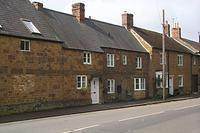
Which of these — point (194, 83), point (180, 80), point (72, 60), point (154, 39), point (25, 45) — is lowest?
point (194, 83)

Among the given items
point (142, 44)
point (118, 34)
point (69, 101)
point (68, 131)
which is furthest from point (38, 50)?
point (142, 44)

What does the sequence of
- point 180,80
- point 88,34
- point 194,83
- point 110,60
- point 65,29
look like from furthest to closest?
point 194,83 < point 180,80 < point 110,60 < point 88,34 < point 65,29

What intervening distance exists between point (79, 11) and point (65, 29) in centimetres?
470

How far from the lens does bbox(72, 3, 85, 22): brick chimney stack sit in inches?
1513

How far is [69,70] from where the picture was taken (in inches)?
1238

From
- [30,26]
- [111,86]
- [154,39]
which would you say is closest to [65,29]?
[30,26]

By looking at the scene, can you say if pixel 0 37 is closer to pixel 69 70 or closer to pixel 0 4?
pixel 0 4

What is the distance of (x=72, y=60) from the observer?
3178 cm

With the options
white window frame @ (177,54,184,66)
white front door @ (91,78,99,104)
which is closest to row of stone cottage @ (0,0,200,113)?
white front door @ (91,78,99,104)

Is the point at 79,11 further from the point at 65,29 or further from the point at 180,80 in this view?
the point at 180,80

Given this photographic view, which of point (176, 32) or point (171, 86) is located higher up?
point (176, 32)

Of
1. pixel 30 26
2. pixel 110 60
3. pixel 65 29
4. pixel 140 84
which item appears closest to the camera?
pixel 30 26

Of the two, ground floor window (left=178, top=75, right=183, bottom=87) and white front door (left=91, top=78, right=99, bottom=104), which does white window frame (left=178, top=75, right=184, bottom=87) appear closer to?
ground floor window (left=178, top=75, right=183, bottom=87)

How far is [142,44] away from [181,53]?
360 inches
